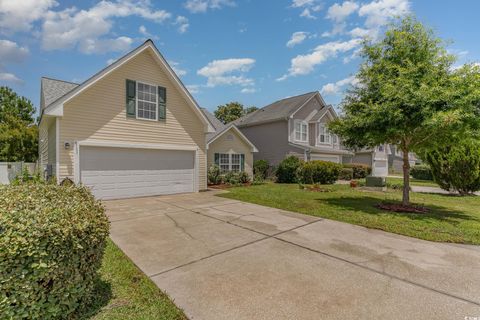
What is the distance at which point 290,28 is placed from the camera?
14266mm

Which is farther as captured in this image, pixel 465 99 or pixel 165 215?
pixel 165 215

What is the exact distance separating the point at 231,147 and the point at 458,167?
43.4 feet

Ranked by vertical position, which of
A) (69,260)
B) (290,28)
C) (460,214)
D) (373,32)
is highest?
(290,28)

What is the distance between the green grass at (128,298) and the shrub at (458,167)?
14988 millimetres

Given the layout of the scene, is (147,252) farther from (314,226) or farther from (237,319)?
(314,226)

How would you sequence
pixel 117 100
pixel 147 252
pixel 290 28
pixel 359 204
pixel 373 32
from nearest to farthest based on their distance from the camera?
pixel 147 252, pixel 373 32, pixel 359 204, pixel 117 100, pixel 290 28

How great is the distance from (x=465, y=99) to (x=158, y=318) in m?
9.01

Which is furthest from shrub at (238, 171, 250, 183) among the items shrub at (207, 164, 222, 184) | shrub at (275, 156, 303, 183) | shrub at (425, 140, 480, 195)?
shrub at (425, 140, 480, 195)

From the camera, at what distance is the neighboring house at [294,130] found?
20.4 metres

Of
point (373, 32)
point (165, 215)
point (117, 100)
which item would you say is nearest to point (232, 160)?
point (117, 100)

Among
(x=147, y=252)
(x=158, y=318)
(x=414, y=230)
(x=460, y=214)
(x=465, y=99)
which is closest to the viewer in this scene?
(x=158, y=318)

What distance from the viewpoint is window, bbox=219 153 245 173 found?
17094 mm

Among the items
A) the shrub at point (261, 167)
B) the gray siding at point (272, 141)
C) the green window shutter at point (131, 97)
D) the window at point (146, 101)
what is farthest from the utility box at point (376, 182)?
the green window shutter at point (131, 97)

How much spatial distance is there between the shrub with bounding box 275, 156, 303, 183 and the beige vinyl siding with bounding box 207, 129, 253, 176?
246cm
